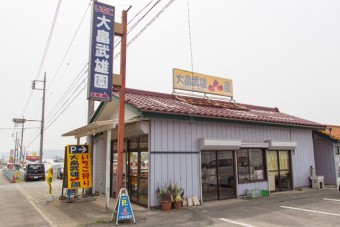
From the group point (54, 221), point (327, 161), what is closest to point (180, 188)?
point (54, 221)

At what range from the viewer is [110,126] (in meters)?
10.3

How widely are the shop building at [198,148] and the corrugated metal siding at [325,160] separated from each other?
1.81m

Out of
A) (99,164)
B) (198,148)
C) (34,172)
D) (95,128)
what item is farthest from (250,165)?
(34,172)

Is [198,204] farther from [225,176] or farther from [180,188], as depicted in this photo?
[225,176]

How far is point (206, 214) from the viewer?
9.28 meters

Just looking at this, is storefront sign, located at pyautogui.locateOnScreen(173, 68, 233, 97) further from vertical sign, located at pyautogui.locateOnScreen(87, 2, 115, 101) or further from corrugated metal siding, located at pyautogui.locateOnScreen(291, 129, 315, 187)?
vertical sign, located at pyautogui.locateOnScreen(87, 2, 115, 101)

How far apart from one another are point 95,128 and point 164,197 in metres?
4.32

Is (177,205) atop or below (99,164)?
below

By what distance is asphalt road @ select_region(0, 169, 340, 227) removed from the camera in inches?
323

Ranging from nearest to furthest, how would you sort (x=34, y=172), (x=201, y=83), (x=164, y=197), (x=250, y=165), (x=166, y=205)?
1. (x=166, y=205)
2. (x=164, y=197)
3. (x=250, y=165)
4. (x=201, y=83)
5. (x=34, y=172)

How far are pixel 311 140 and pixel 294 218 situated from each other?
9777 mm

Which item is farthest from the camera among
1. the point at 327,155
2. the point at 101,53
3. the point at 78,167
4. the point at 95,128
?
the point at 327,155

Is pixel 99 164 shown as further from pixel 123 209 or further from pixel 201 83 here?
pixel 123 209

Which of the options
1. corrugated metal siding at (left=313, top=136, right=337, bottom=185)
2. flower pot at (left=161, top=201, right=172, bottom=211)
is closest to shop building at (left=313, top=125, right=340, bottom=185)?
corrugated metal siding at (left=313, top=136, right=337, bottom=185)
